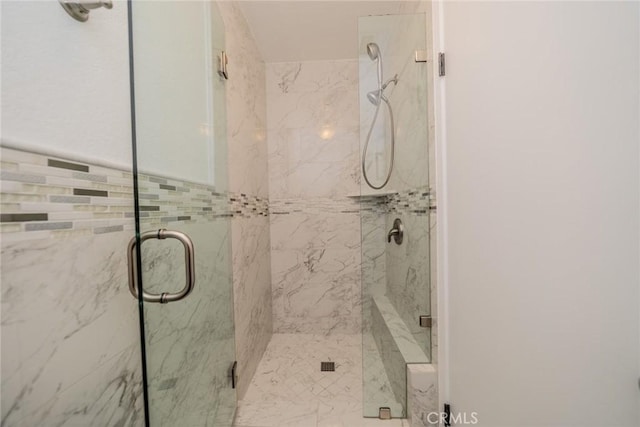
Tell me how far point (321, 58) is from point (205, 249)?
2.01 meters

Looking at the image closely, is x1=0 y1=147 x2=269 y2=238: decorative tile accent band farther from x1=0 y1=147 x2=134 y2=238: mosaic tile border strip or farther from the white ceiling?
the white ceiling

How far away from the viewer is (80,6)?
56cm

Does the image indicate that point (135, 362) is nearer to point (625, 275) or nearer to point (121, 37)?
point (121, 37)

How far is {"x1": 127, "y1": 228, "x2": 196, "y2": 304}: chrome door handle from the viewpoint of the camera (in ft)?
2.22

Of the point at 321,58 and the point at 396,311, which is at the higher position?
the point at 321,58

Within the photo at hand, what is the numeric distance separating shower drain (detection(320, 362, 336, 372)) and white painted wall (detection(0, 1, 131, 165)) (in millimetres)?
1661

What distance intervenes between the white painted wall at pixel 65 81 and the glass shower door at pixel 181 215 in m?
0.06

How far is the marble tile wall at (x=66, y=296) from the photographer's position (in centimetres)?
45

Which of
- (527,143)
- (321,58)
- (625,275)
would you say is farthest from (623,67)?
(321,58)

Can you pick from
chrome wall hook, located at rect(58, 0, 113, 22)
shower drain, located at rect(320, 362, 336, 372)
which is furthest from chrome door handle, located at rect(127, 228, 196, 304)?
shower drain, located at rect(320, 362, 336, 372)

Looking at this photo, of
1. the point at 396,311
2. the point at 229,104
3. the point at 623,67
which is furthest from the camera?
the point at 396,311

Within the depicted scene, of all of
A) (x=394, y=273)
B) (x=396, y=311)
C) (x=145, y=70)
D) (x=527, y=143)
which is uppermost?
(x=145, y=70)

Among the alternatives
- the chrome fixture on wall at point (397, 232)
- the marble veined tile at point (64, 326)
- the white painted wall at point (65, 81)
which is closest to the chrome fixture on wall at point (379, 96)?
the chrome fixture on wall at point (397, 232)

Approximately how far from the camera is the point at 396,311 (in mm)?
1787
